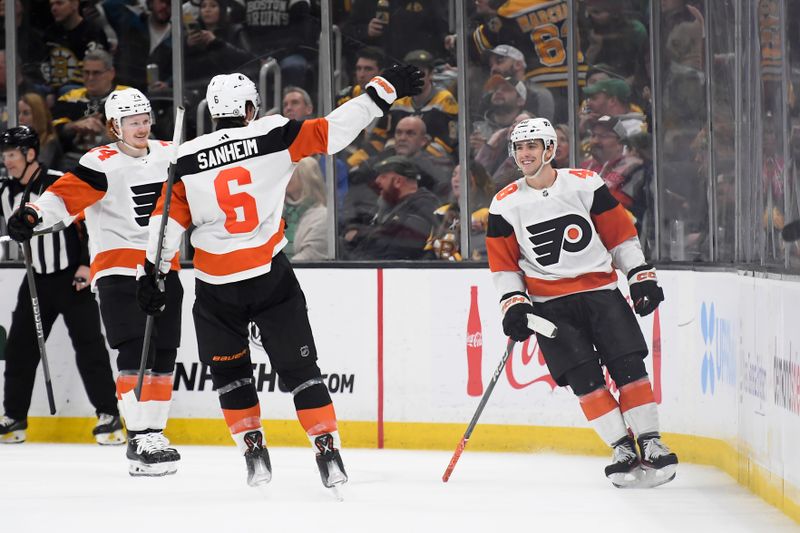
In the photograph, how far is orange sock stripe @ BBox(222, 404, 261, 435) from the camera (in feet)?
14.8

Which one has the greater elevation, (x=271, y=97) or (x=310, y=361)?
(x=271, y=97)

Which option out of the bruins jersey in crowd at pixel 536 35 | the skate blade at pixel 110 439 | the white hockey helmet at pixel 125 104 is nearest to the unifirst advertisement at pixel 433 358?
the skate blade at pixel 110 439

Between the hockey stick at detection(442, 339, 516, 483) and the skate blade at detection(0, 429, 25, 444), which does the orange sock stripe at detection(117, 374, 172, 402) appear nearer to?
the hockey stick at detection(442, 339, 516, 483)

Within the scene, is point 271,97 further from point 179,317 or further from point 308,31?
point 179,317

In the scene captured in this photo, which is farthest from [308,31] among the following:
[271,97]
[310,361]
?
[310,361]

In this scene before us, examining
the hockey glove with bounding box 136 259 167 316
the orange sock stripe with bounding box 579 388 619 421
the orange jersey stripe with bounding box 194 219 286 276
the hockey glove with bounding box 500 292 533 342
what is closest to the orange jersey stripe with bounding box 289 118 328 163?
the orange jersey stripe with bounding box 194 219 286 276

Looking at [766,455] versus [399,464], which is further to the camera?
[399,464]

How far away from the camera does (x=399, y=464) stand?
5453 mm

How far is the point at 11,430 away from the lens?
625cm

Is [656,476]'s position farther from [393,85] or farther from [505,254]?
[393,85]

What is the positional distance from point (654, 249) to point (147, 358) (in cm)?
245

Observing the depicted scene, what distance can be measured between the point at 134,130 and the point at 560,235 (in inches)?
66.0

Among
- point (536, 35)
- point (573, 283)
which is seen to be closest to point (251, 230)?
point (573, 283)

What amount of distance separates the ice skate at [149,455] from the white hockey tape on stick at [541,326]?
148 centimetres
